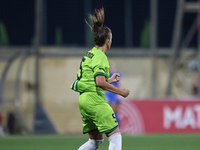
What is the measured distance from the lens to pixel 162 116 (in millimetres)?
11109

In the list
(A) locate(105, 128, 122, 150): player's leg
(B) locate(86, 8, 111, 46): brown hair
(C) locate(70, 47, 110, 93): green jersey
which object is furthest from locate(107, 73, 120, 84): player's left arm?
(A) locate(105, 128, 122, 150): player's leg

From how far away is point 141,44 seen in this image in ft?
42.9

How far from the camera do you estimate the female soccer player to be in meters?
4.11

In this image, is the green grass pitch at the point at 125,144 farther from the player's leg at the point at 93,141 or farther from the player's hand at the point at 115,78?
the player's hand at the point at 115,78

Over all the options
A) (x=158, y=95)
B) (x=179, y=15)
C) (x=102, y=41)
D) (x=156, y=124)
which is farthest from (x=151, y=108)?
(x=102, y=41)

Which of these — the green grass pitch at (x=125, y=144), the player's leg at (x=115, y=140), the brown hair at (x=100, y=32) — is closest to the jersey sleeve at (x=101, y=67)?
the brown hair at (x=100, y=32)

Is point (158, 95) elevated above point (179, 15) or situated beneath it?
situated beneath

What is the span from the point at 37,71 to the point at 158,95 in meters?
3.95

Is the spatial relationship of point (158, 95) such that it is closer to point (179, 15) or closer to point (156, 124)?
point (156, 124)

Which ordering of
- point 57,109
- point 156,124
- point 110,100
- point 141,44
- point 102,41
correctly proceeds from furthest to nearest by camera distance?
1. point 141,44
2. point 57,109
3. point 156,124
4. point 110,100
5. point 102,41

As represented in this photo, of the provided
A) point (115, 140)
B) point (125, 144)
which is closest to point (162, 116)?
point (125, 144)

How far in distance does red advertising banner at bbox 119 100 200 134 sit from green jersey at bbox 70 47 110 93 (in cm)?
676

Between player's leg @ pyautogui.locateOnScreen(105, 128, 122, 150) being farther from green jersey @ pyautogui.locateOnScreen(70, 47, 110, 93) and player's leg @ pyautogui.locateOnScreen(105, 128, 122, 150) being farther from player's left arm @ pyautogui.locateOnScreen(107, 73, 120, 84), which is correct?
player's left arm @ pyautogui.locateOnScreen(107, 73, 120, 84)

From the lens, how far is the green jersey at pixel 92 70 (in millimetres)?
4098
